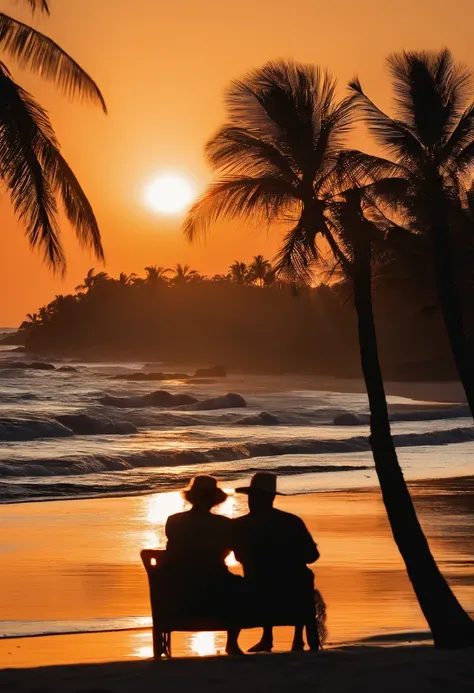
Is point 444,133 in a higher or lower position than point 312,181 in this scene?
higher

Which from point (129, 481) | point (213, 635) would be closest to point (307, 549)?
point (213, 635)

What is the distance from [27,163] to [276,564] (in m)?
4.84

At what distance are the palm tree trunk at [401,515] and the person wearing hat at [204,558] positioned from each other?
6.88ft

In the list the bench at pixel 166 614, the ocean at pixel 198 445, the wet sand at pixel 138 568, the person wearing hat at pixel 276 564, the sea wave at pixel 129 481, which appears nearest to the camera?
the bench at pixel 166 614

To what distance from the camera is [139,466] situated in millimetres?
32344

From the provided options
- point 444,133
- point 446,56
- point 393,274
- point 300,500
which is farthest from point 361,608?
point 300,500

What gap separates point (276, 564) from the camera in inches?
362

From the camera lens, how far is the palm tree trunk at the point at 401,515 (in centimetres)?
1041

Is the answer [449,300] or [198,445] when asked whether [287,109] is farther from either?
[198,445]

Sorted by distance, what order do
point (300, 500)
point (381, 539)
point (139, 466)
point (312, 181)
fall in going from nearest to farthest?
point (312, 181)
point (381, 539)
point (300, 500)
point (139, 466)

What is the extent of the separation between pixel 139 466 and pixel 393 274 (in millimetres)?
14117

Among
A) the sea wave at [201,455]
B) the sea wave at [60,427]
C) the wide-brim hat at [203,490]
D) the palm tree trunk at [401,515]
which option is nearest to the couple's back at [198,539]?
the wide-brim hat at [203,490]

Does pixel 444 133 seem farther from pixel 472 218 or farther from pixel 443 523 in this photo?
pixel 443 523

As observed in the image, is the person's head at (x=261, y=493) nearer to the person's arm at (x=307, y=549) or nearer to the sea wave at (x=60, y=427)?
the person's arm at (x=307, y=549)
